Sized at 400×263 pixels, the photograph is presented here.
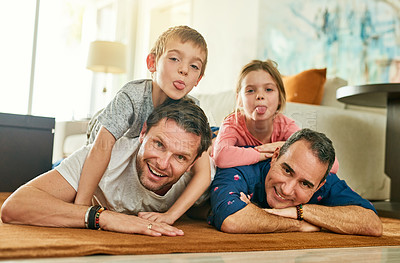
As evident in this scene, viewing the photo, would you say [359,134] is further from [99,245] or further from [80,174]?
[99,245]

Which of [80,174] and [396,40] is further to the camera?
[396,40]

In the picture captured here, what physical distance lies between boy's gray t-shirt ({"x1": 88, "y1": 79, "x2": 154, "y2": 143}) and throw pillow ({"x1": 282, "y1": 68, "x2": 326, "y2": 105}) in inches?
65.3

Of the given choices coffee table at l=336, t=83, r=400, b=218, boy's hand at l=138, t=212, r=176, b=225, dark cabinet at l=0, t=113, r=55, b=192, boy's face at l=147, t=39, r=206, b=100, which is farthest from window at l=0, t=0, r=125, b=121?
boy's hand at l=138, t=212, r=176, b=225

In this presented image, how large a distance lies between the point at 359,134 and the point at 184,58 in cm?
178

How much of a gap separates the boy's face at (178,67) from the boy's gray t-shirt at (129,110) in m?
0.08

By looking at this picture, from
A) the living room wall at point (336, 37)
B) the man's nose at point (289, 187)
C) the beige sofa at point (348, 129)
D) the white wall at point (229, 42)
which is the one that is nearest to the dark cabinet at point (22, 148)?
the beige sofa at point (348, 129)

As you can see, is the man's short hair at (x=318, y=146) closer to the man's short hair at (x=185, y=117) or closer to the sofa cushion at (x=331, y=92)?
the man's short hair at (x=185, y=117)

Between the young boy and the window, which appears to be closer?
the young boy

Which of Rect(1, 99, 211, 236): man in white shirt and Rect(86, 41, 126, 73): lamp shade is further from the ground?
Rect(86, 41, 126, 73): lamp shade

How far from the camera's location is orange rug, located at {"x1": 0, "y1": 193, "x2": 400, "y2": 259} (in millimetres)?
981

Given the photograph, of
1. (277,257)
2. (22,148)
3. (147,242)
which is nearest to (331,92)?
(22,148)

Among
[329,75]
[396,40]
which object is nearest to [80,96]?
[329,75]

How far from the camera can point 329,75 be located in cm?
385

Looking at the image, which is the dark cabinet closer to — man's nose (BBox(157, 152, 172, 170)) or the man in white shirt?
the man in white shirt
